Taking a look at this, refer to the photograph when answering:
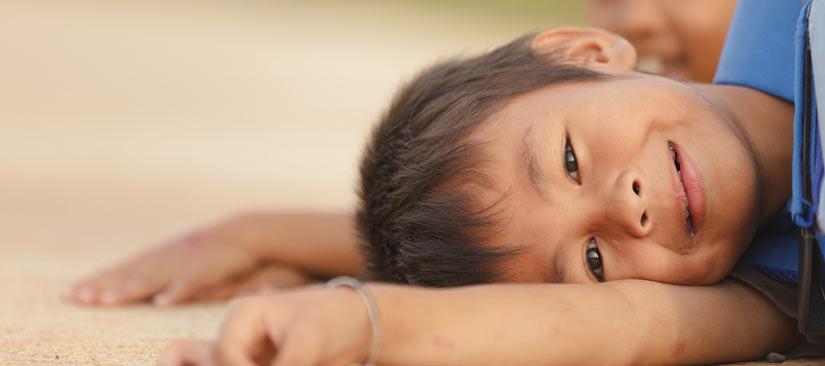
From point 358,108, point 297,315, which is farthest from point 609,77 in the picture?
point 358,108

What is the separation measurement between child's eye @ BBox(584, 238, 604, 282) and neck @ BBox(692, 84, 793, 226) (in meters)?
0.32

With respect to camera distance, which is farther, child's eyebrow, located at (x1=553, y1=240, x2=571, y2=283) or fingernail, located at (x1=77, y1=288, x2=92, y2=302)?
fingernail, located at (x1=77, y1=288, x2=92, y2=302)

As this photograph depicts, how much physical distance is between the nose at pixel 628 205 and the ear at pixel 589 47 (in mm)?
394

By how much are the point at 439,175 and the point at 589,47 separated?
592 mm

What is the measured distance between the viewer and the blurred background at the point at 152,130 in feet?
7.18

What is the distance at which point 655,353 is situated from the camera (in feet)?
4.69

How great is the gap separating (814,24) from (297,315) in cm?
88

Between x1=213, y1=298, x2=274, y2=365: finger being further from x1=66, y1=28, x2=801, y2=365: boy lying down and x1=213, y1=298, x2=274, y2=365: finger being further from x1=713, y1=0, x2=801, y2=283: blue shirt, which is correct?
x1=713, y1=0, x2=801, y2=283: blue shirt

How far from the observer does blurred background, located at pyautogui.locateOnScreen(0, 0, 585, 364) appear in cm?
219

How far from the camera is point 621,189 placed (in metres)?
1.54

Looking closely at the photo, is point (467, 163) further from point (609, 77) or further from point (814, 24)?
point (814, 24)

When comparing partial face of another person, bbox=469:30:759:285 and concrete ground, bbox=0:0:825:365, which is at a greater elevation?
partial face of another person, bbox=469:30:759:285

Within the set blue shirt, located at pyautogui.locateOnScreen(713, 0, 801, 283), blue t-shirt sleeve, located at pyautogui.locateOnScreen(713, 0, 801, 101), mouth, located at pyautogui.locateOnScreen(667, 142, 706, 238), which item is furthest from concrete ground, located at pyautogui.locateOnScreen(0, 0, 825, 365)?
blue t-shirt sleeve, located at pyautogui.locateOnScreen(713, 0, 801, 101)

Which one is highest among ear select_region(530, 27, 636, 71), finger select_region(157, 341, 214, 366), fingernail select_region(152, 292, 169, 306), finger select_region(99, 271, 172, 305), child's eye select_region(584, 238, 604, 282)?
ear select_region(530, 27, 636, 71)
